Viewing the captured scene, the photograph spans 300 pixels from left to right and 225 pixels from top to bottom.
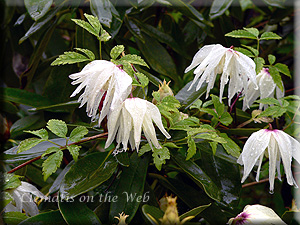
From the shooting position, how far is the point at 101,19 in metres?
0.93

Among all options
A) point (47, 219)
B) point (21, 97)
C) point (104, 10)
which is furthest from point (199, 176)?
point (21, 97)

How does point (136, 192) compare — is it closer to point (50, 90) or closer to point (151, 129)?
point (151, 129)

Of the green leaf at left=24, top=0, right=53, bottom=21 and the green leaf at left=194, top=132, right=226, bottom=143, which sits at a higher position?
the green leaf at left=24, top=0, right=53, bottom=21

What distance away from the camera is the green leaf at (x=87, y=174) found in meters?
0.67

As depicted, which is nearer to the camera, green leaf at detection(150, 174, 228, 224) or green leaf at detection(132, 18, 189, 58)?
green leaf at detection(150, 174, 228, 224)

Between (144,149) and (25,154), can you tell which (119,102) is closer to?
(144,149)

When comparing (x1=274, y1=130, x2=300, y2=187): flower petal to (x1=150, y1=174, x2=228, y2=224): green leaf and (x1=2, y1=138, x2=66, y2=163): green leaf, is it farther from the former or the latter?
(x1=2, y1=138, x2=66, y2=163): green leaf

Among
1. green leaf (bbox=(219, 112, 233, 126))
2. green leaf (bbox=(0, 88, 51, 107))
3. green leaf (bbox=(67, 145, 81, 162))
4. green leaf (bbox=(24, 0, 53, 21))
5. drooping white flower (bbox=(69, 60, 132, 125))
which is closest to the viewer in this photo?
drooping white flower (bbox=(69, 60, 132, 125))

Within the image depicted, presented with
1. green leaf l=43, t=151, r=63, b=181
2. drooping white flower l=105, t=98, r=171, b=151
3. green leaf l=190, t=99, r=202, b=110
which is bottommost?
green leaf l=43, t=151, r=63, b=181

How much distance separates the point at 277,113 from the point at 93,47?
0.60 m

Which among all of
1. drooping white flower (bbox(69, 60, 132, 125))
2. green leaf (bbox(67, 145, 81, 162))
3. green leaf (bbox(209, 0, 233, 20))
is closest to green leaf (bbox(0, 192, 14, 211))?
green leaf (bbox(67, 145, 81, 162))

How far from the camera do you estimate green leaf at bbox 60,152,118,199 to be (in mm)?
670

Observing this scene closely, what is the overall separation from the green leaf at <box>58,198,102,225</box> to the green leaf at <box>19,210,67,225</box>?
1.2 inches

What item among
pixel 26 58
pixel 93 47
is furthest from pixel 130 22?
pixel 26 58
